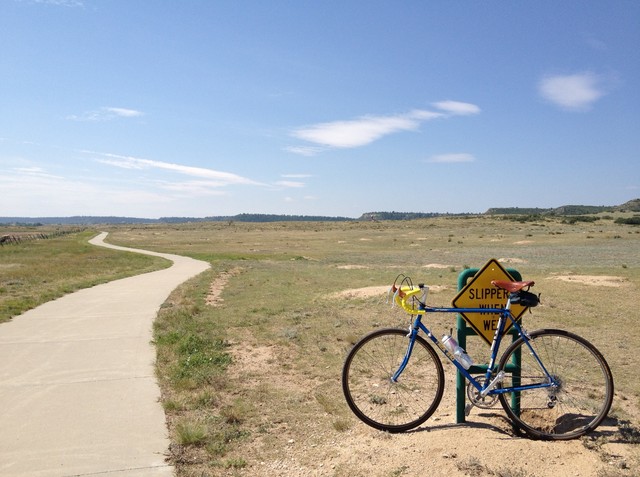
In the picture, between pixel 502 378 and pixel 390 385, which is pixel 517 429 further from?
pixel 390 385

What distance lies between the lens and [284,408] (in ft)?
18.7

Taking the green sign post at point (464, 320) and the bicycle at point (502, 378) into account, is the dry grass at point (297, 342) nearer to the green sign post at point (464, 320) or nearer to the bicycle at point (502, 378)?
the bicycle at point (502, 378)

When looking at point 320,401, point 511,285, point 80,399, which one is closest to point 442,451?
point 511,285

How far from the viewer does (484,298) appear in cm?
457

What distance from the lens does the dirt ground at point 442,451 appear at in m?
3.59

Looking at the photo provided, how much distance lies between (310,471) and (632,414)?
4.02m

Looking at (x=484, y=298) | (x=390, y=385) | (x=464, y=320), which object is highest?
(x=484, y=298)

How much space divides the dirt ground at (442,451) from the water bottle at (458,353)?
0.61 metres

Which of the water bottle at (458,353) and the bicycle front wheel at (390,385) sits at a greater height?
the water bottle at (458,353)

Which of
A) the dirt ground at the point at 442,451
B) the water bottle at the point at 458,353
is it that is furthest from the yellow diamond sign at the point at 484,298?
the dirt ground at the point at 442,451

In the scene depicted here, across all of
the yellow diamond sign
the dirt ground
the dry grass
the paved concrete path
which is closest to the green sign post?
the yellow diamond sign

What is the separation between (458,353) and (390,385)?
1116mm

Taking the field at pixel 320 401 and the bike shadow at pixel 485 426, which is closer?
the field at pixel 320 401

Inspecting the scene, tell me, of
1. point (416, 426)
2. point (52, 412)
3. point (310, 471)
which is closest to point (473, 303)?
point (416, 426)
